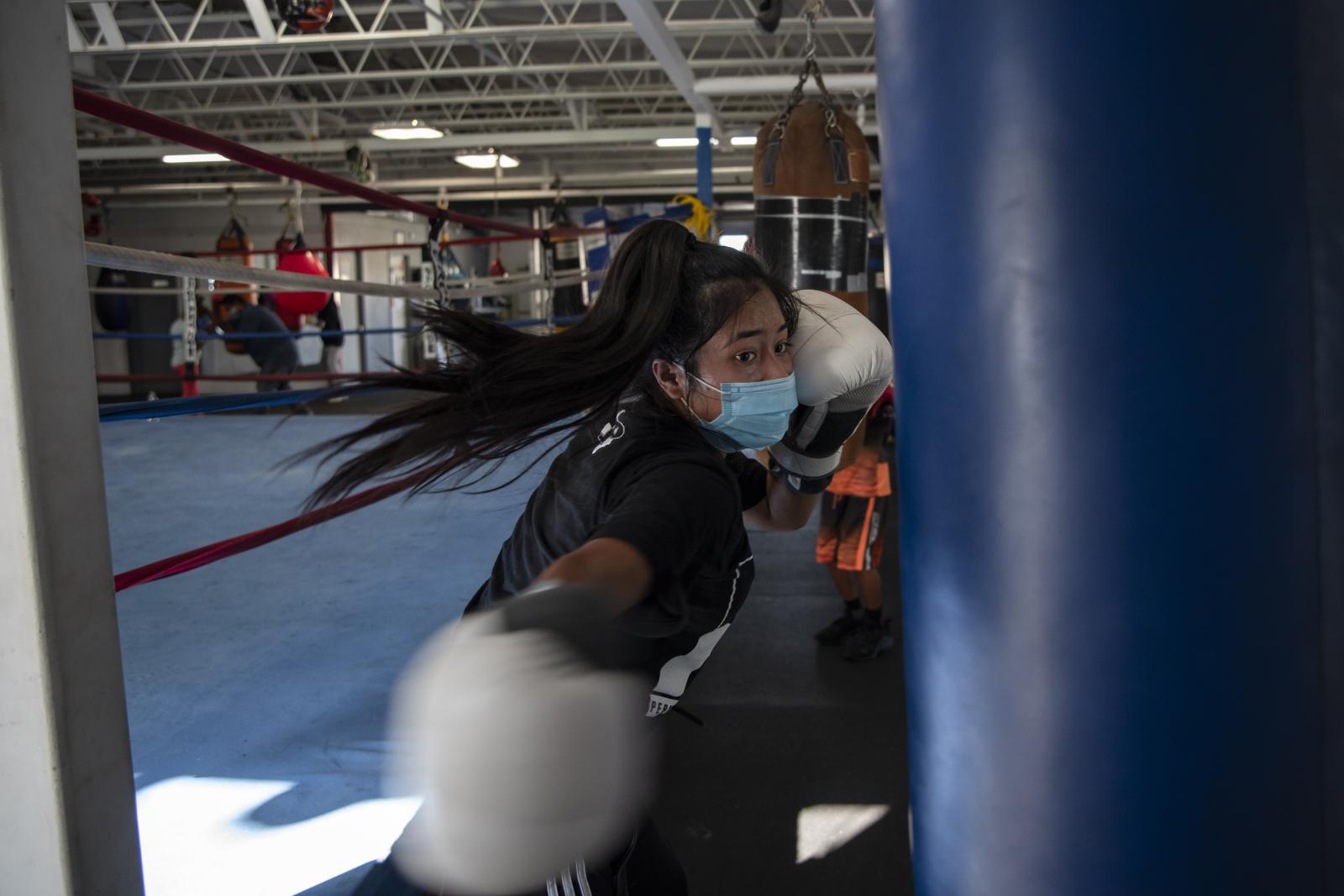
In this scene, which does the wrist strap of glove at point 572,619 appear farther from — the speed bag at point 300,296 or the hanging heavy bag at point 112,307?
the hanging heavy bag at point 112,307

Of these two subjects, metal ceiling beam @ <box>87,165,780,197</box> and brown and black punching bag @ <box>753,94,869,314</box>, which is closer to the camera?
brown and black punching bag @ <box>753,94,869,314</box>

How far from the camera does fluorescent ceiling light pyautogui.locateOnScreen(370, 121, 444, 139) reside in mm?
11133

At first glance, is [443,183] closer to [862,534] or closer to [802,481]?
[862,534]

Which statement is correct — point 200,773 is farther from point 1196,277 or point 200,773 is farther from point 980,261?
point 1196,277

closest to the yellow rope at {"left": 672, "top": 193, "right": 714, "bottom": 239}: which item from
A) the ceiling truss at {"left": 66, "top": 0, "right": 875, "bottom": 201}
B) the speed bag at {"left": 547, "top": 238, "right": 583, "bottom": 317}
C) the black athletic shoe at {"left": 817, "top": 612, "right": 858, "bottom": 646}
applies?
the speed bag at {"left": 547, "top": 238, "right": 583, "bottom": 317}

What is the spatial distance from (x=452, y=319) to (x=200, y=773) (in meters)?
1.31

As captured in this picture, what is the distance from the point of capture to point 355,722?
221 cm

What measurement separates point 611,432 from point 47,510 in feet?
1.68

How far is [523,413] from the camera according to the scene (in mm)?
1136

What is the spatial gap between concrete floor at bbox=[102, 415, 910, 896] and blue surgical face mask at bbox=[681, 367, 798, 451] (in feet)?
1.65

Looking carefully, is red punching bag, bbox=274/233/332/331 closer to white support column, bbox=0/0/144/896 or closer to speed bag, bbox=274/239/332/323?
speed bag, bbox=274/239/332/323

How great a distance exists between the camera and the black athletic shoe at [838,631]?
3291 millimetres

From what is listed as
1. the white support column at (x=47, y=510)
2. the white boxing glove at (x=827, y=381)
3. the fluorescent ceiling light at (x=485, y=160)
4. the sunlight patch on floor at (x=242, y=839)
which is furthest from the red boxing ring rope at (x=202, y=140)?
the fluorescent ceiling light at (x=485, y=160)

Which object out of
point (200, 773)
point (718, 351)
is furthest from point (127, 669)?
point (718, 351)
